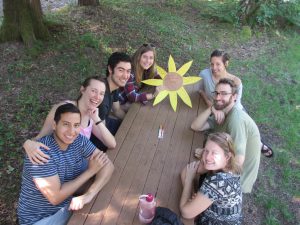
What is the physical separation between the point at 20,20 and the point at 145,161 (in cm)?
423

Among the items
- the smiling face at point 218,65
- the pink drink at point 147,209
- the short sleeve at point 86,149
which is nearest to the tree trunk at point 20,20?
the smiling face at point 218,65

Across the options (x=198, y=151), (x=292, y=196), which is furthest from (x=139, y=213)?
(x=292, y=196)

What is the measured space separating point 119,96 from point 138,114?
0.51m

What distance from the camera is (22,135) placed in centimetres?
473

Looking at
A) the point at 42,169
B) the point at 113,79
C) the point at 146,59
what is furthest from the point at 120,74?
the point at 42,169

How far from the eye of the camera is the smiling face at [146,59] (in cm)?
454

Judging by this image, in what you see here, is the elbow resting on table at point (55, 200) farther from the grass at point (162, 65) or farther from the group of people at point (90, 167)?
the grass at point (162, 65)

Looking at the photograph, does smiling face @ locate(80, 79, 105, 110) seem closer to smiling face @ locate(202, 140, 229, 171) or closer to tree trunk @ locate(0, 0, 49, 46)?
smiling face @ locate(202, 140, 229, 171)

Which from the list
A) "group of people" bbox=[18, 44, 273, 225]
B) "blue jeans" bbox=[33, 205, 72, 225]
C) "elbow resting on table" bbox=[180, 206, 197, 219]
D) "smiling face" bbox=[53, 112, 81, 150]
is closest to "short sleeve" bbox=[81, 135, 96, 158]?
"group of people" bbox=[18, 44, 273, 225]

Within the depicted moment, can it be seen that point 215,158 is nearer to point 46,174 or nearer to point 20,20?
point 46,174

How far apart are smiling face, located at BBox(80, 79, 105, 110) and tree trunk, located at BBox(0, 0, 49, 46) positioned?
3.32 m

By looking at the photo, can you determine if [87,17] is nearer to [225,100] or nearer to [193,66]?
[193,66]

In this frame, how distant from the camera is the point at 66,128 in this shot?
2.74 meters

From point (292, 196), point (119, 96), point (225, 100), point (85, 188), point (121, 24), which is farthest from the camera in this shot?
point (121, 24)
